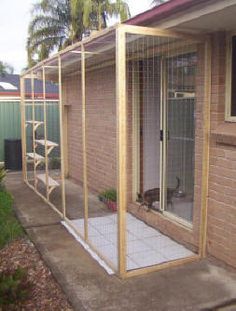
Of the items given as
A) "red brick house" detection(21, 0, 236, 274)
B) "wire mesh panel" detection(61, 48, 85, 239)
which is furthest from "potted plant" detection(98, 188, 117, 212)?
"wire mesh panel" detection(61, 48, 85, 239)

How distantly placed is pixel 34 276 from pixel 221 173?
2.27 metres

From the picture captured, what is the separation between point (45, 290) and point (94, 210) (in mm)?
2818

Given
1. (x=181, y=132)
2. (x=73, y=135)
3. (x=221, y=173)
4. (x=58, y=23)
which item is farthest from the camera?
(x=58, y=23)

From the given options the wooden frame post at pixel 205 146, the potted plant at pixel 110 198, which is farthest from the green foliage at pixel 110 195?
the wooden frame post at pixel 205 146

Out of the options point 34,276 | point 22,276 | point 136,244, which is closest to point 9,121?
point 136,244

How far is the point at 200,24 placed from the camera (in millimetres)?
3824

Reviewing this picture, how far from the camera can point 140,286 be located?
3941 mm

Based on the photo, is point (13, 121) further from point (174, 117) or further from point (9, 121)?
point (174, 117)

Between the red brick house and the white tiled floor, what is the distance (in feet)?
0.46

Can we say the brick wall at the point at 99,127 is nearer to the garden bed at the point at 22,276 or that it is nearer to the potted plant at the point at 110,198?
the potted plant at the point at 110,198

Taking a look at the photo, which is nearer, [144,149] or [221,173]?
[221,173]

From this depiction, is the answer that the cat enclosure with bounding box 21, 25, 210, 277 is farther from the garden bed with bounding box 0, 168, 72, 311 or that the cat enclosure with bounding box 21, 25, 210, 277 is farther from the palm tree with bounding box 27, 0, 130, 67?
the palm tree with bounding box 27, 0, 130, 67

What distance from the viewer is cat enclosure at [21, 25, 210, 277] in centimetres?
418

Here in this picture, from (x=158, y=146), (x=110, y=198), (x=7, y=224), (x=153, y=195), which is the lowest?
(x=7, y=224)
